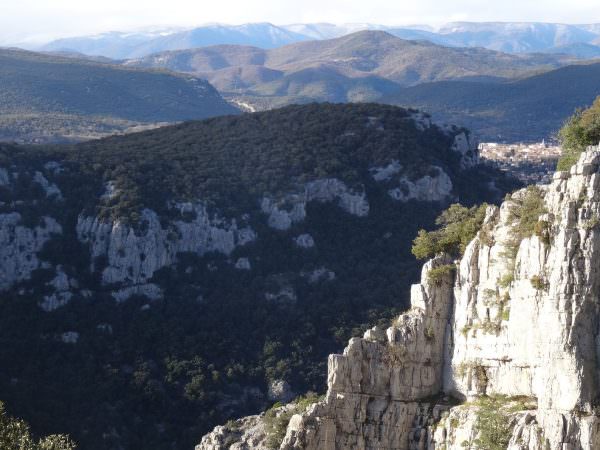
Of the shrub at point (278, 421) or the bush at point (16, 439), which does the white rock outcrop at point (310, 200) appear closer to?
the shrub at point (278, 421)

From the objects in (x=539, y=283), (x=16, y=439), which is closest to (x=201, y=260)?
(x=16, y=439)

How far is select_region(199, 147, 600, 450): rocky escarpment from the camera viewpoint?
31.2 m

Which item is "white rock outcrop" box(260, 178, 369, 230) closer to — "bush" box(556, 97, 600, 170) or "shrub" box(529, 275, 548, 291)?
"bush" box(556, 97, 600, 170)

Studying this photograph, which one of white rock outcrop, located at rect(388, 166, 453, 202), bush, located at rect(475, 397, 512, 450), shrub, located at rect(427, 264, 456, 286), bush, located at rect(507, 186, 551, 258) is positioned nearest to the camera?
bush, located at rect(475, 397, 512, 450)

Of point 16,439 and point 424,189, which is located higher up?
point 16,439

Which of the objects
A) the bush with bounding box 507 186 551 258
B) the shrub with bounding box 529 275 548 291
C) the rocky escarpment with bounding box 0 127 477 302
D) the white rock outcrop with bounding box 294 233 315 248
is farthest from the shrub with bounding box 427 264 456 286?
the white rock outcrop with bounding box 294 233 315 248

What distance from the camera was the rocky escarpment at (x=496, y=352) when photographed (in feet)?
102

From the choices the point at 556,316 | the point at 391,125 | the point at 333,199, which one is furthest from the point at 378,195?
the point at 556,316

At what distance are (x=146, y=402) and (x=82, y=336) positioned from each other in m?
8.93

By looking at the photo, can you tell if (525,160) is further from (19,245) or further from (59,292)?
(59,292)

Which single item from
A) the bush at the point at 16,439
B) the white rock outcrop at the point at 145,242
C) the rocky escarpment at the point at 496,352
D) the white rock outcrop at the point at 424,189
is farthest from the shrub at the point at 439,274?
the white rock outcrop at the point at 424,189

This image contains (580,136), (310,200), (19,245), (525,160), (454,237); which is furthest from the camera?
(525,160)

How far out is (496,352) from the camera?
1351 inches

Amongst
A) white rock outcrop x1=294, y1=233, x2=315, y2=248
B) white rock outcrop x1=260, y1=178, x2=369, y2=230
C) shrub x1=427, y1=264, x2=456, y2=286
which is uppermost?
shrub x1=427, y1=264, x2=456, y2=286
